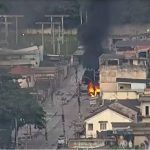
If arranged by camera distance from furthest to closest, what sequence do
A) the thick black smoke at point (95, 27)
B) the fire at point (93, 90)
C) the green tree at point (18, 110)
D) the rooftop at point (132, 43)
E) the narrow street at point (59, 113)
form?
1. the thick black smoke at point (95, 27)
2. the rooftop at point (132, 43)
3. the fire at point (93, 90)
4. the narrow street at point (59, 113)
5. the green tree at point (18, 110)

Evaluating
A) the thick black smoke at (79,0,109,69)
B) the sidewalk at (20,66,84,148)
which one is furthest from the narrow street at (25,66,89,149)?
the thick black smoke at (79,0,109,69)

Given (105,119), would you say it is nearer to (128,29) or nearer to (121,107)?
(121,107)

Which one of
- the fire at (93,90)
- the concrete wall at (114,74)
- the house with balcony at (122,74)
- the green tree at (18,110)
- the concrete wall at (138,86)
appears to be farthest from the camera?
the fire at (93,90)

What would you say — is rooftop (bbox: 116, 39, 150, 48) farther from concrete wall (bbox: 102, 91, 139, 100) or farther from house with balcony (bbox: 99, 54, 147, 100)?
concrete wall (bbox: 102, 91, 139, 100)

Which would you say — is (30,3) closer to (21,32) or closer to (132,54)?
(21,32)

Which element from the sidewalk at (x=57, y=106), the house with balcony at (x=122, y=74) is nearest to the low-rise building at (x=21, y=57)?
the sidewalk at (x=57, y=106)

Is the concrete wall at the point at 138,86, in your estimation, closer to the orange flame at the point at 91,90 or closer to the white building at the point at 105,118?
the orange flame at the point at 91,90

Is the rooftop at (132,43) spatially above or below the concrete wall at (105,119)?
above

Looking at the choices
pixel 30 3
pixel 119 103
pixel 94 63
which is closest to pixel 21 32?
pixel 30 3

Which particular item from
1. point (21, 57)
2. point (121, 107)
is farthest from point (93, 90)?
point (21, 57)
